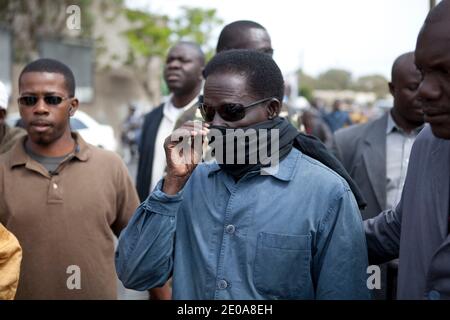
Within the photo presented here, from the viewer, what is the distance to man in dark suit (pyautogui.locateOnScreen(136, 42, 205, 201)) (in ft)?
16.9

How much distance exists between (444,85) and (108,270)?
232 centimetres

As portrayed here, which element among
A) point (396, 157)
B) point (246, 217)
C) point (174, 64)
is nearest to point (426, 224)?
point (246, 217)

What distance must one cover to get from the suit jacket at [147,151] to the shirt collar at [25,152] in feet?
4.65

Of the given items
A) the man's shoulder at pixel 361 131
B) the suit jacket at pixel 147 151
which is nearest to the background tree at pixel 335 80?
the suit jacket at pixel 147 151

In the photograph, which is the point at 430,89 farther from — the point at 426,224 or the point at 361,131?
the point at 361,131

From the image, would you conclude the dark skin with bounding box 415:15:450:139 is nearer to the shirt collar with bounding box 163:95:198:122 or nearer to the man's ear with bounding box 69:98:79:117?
the man's ear with bounding box 69:98:79:117

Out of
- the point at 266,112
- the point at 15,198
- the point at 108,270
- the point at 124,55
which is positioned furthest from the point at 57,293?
the point at 124,55

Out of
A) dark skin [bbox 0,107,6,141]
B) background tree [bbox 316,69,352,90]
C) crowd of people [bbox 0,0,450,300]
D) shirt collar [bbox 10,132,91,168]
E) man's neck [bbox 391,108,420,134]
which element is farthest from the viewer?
background tree [bbox 316,69,352,90]

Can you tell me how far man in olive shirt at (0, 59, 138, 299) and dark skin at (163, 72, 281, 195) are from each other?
1.26 m

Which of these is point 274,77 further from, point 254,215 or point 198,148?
point 254,215

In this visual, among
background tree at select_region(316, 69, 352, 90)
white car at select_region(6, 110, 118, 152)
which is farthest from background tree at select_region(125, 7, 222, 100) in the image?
background tree at select_region(316, 69, 352, 90)

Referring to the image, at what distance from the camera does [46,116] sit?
11.7 ft

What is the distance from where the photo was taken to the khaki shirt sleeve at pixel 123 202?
3729mm

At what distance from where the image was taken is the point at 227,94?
241 centimetres
